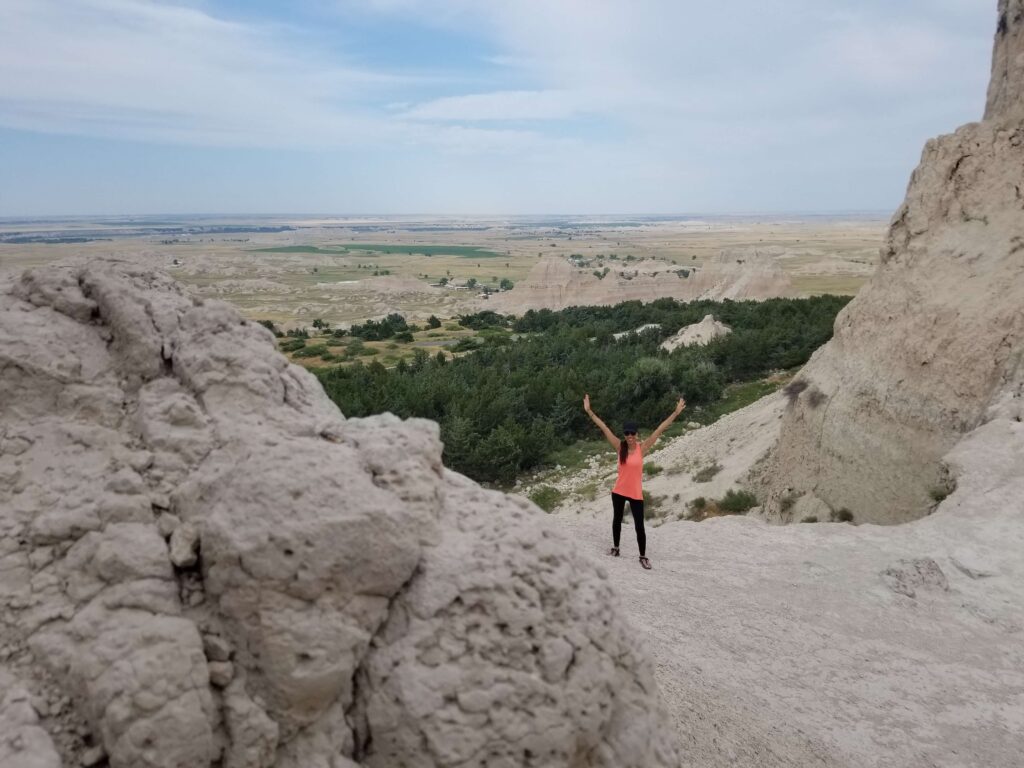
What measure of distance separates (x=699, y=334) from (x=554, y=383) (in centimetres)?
927

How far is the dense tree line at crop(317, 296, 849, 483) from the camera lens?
15.8 m

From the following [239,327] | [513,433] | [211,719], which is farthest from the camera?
[513,433]

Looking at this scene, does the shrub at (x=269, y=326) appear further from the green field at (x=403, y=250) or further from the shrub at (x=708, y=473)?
the green field at (x=403, y=250)

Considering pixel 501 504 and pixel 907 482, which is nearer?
pixel 501 504

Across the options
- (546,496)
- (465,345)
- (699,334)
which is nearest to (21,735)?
(546,496)

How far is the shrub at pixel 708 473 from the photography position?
12.5 metres

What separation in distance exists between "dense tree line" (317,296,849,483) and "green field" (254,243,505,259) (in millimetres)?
97375

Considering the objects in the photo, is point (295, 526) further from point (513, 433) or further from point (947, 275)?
point (513, 433)

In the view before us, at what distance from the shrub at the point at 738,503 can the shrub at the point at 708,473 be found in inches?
41.6

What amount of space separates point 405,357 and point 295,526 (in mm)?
29607

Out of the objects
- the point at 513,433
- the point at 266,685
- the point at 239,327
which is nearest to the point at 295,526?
the point at 266,685

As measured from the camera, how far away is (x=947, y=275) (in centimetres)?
931

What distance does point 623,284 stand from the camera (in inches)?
1940

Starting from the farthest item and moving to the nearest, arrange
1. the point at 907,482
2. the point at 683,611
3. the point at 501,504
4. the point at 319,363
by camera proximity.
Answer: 1. the point at 319,363
2. the point at 907,482
3. the point at 683,611
4. the point at 501,504
